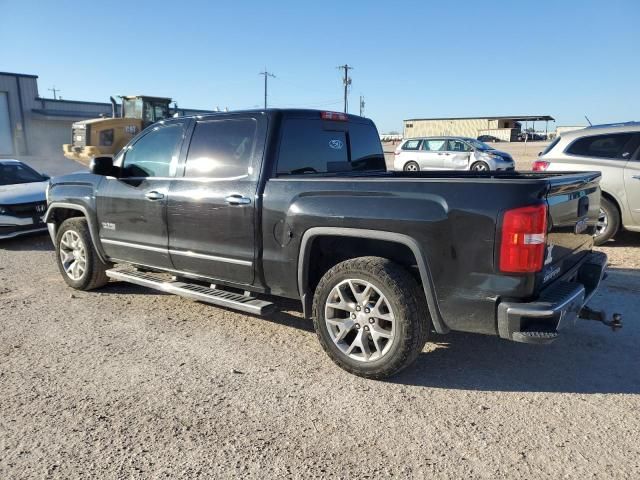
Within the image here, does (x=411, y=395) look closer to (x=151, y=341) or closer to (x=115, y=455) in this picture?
(x=115, y=455)

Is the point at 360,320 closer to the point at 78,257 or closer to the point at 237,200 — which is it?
the point at 237,200

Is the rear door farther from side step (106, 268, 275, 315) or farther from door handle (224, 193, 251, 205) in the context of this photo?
door handle (224, 193, 251, 205)

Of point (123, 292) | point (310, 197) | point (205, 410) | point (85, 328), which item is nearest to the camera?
point (205, 410)

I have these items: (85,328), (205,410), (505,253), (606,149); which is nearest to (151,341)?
(85,328)

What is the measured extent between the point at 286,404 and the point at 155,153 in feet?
9.56

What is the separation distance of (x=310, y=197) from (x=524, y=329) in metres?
1.69

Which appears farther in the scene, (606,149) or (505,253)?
(606,149)

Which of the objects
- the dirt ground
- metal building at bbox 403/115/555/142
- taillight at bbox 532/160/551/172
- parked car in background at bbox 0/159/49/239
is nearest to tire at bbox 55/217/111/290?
the dirt ground

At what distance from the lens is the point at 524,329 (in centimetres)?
309

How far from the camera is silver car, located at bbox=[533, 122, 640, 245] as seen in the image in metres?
7.30

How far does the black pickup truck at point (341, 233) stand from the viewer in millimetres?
3084

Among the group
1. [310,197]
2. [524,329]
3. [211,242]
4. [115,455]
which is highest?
[310,197]

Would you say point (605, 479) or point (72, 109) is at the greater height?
point (72, 109)

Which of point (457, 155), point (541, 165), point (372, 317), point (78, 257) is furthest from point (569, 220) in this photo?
point (457, 155)
